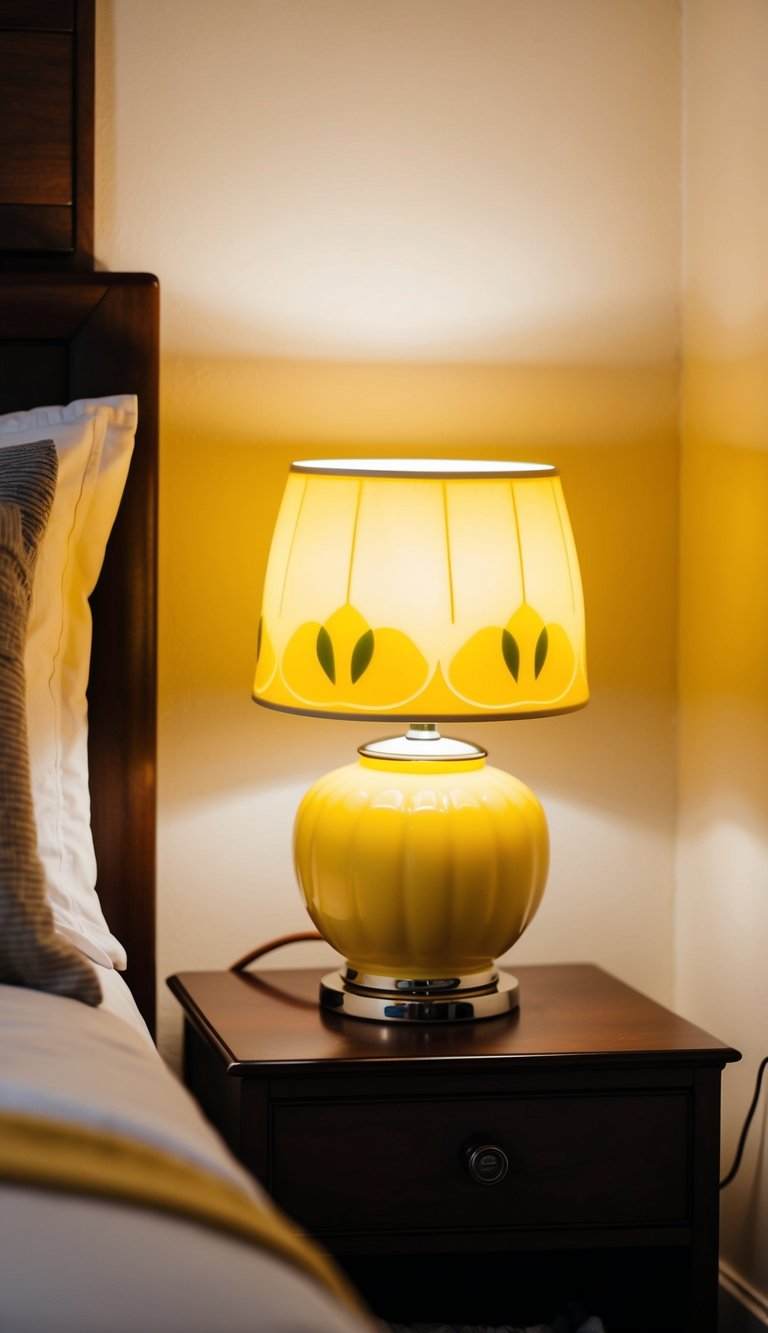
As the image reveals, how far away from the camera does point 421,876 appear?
162cm

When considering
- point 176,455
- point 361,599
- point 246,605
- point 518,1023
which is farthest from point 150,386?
point 518,1023

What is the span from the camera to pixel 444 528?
1.60m

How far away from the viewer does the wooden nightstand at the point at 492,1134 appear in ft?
5.16

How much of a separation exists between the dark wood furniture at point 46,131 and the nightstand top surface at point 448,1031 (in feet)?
3.05

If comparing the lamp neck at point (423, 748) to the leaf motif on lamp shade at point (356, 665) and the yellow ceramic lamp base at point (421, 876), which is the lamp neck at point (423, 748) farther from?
the leaf motif on lamp shade at point (356, 665)

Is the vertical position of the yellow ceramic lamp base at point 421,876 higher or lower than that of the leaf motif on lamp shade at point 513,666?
lower

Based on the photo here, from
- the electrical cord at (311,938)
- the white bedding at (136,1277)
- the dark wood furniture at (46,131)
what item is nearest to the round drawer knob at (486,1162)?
the electrical cord at (311,938)

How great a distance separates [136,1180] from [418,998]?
0.86m

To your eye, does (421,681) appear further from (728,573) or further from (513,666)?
(728,573)

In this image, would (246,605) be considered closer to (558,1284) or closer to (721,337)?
(721,337)

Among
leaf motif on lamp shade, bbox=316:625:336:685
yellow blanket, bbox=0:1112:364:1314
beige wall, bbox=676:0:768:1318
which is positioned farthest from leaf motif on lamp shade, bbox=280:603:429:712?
yellow blanket, bbox=0:1112:364:1314

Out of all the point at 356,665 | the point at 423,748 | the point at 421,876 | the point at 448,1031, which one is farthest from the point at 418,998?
the point at 356,665

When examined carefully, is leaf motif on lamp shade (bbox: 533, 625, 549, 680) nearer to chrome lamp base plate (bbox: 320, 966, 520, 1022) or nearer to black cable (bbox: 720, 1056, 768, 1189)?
chrome lamp base plate (bbox: 320, 966, 520, 1022)

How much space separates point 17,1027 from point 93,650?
787mm
